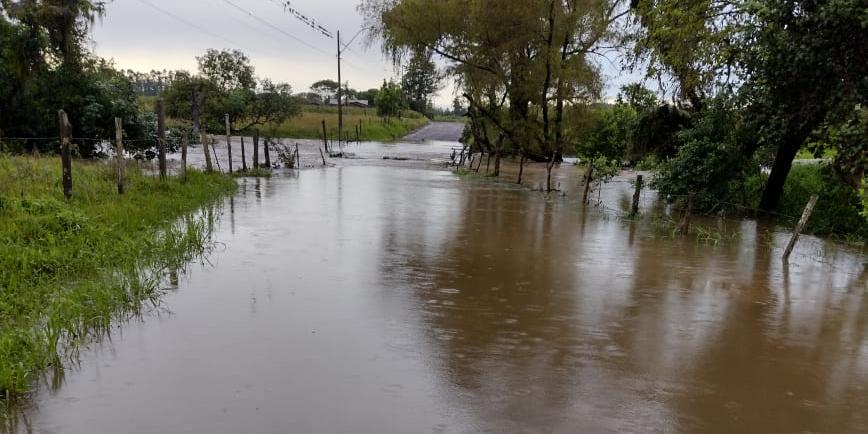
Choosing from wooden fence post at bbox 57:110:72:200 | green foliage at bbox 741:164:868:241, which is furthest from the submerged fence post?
wooden fence post at bbox 57:110:72:200

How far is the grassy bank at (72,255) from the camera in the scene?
5.45 meters

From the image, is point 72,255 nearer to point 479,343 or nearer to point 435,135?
point 479,343

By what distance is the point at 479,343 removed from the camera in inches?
243

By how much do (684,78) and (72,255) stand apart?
48.1ft

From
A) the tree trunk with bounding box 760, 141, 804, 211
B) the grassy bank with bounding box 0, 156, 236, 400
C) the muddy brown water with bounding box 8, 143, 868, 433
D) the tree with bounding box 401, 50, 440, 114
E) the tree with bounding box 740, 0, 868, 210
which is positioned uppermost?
the tree with bounding box 401, 50, 440, 114

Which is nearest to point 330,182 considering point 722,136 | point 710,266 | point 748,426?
point 722,136

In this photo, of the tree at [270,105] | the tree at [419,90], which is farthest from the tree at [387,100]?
the tree at [270,105]

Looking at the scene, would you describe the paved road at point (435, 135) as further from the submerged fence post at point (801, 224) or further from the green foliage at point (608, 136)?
the submerged fence post at point (801, 224)

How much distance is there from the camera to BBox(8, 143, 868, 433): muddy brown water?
15.4ft

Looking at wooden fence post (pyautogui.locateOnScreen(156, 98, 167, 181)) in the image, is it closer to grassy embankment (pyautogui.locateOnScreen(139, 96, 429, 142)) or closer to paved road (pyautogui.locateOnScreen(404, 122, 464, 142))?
grassy embankment (pyautogui.locateOnScreen(139, 96, 429, 142))

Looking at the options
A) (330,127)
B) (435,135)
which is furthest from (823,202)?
(435,135)

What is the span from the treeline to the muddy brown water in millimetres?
3087

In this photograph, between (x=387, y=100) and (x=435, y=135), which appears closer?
(x=435, y=135)

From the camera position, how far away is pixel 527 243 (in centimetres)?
1148
